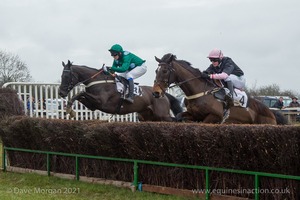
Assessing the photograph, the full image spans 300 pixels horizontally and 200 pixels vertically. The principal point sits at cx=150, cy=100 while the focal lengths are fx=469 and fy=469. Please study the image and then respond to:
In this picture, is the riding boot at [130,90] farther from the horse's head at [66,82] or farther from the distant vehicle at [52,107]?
the distant vehicle at [52,107]

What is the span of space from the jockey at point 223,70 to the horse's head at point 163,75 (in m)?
0.69

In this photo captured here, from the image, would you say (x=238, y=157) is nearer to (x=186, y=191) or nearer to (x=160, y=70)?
(x=186, y=191)

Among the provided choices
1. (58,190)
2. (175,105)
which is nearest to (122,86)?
(175,105)

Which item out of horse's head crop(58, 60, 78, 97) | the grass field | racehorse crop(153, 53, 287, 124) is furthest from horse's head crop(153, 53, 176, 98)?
horse's head crop(58, 60, 78, 97)

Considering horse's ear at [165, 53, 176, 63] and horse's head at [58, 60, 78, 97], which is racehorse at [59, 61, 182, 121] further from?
horse's ear at [165, 53, 176, 63]

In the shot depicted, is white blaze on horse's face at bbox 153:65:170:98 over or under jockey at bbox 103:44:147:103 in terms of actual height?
under

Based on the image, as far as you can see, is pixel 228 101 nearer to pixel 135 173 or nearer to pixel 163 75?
pixel 163 75

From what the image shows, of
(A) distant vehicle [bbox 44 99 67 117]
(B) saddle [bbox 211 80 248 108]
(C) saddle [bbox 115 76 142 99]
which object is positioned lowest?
(A) distant vehicle [bbox 44 99 67 117]

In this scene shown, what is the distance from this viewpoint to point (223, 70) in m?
8.92

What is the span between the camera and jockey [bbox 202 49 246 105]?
8875 mm

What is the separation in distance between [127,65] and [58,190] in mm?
3979

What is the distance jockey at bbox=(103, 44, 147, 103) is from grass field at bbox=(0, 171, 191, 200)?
3.16 metres

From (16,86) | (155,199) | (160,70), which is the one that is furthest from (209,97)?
(16,86)

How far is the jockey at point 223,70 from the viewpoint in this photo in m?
8.88
